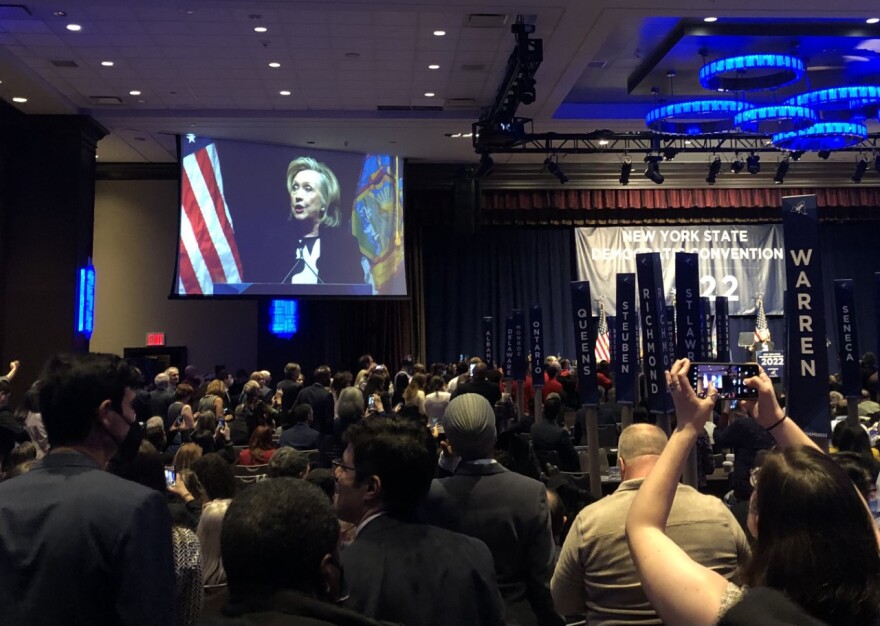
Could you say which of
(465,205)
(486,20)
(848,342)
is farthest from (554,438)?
(465,205)

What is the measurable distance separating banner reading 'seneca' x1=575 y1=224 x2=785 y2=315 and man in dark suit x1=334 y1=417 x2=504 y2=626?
51.6ft

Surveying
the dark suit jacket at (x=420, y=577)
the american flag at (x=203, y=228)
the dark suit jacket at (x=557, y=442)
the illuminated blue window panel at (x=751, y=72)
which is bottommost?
the dark suit jacket at (x=557, y=442)

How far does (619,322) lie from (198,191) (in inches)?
308

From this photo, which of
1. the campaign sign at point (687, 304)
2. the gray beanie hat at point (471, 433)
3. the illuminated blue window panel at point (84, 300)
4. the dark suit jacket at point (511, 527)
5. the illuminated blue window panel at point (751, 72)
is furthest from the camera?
the illuminated blue window panel at point (84, 300)

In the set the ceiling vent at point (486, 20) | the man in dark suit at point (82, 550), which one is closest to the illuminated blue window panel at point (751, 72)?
the ceiling vent at point (486, 20)

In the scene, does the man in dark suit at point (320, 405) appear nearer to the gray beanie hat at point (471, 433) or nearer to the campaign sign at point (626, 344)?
the campaign sign at point (626, 344)

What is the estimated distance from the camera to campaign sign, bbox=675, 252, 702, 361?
6941 mm

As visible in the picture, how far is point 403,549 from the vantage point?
75.2 inches

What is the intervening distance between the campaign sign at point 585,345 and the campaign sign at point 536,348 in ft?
4.98

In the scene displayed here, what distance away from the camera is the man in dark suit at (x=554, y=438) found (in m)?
6.81

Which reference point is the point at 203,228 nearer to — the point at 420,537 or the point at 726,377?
the point at 420,537

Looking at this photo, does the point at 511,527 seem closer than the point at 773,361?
Yes

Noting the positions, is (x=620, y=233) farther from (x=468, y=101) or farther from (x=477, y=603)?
(x=477, y=603)

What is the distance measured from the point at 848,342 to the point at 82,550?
22.9ft
